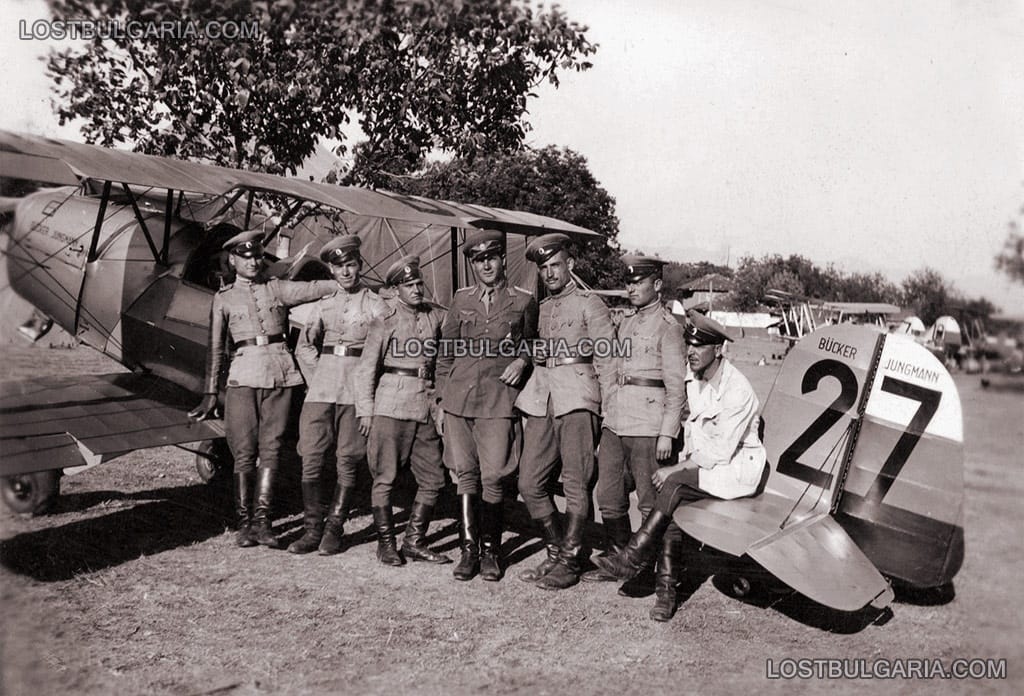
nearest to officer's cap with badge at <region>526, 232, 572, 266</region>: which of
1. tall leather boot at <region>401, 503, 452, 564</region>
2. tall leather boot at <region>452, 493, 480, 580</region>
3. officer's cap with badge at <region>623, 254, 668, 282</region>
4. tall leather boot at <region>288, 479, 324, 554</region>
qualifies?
officer's cap with badge at <region>623, 254, 668, 282</region>

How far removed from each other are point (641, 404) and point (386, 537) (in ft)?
6.85

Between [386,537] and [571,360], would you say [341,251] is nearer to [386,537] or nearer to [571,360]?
[571,360]

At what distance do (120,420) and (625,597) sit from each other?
4035 millimetres

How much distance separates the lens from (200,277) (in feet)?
21.9

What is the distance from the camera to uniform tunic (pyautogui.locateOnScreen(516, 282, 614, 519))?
15.8 feet

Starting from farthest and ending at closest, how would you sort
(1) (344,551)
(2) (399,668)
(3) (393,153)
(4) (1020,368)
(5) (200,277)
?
(3) (393,153), (5) (200,277), (1) (344,551), (2) (399,668), (4) (1020,368)

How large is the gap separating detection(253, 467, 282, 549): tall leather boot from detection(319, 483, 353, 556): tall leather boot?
0.39 meters

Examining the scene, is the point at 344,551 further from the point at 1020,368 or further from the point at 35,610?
the point at 1020,368

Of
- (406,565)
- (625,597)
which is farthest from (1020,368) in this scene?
(406,565)

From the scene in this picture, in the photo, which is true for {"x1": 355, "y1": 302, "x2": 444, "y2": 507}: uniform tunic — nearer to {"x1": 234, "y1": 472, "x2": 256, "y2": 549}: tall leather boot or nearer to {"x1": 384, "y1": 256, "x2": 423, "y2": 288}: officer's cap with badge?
{"x1": 384, "y1": 256, "x2": 423, "y2": 288}: officer's cap with badge

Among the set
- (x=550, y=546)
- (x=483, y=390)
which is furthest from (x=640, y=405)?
(x=550, y=546)

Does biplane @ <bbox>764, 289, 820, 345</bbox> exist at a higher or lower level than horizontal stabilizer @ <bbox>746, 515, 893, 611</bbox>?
higher

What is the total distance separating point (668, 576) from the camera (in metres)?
4.47

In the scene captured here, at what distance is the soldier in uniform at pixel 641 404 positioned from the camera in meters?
4.66
